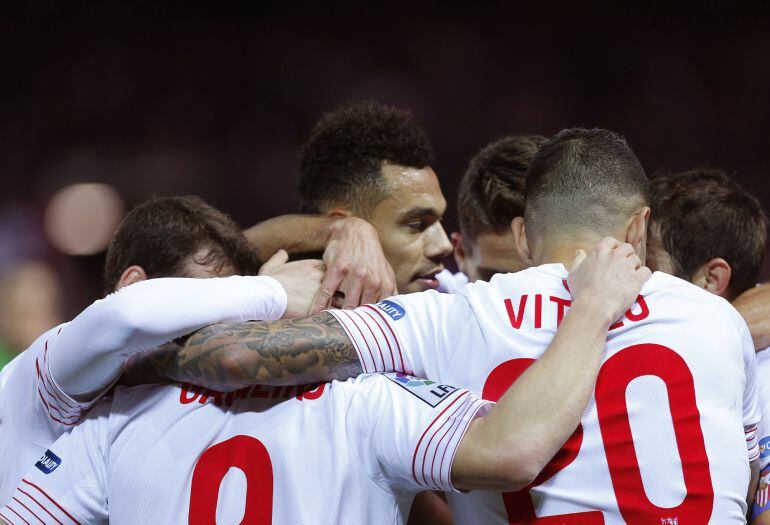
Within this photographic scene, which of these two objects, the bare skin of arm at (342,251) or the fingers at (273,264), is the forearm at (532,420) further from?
the fingers at (273,264)

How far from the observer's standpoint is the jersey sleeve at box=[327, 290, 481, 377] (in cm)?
211

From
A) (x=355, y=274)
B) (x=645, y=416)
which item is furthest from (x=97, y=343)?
(x=645, y=416)

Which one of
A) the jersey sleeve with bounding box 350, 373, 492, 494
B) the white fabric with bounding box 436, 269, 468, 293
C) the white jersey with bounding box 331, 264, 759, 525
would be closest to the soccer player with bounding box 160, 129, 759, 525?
the white jersey with bounding box 331, 264, 759, 525

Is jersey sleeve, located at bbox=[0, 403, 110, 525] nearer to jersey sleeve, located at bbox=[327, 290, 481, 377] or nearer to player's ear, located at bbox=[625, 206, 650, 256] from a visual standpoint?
jersey sleeve, located at bbox=[327, 290, 481, 377]

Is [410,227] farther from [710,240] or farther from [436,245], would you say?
[710,240]

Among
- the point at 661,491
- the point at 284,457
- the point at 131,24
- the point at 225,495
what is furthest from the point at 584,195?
the point at 131,24

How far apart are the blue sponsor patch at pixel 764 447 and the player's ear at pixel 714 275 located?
689mm

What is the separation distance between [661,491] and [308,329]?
0.91 m

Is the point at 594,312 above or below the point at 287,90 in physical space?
below

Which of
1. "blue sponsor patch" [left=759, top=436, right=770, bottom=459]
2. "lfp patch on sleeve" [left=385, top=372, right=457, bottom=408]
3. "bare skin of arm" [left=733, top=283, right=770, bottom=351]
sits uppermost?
"lfp patch on sleeve" [left=385, top=372, right=457, bottom=408]

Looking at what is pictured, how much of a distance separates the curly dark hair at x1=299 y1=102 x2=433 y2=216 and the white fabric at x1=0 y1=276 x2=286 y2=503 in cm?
119

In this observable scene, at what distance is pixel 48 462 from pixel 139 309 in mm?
551

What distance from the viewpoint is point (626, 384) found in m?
1.97

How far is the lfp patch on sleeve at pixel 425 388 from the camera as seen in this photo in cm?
195
